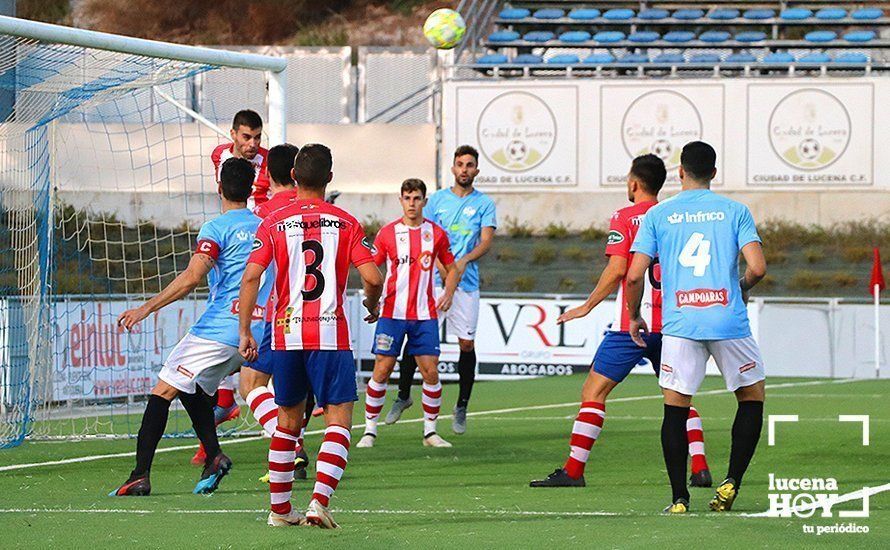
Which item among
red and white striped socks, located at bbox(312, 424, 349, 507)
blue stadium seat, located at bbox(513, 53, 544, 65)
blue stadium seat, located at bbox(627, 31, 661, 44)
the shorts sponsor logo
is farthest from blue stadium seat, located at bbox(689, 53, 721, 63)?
red and white striped socks, located at bbox(312, 424, 349, 507)

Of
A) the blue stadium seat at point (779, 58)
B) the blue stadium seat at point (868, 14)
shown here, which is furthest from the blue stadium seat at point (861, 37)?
the blue stadium seat at point (779, 58)

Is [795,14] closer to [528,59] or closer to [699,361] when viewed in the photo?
[528,59]

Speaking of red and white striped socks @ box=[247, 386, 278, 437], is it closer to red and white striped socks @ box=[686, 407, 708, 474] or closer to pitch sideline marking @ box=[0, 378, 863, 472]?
pitch sideline marking @ box=[0, 378, 863, 472]

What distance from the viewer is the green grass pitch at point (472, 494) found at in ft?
20.0

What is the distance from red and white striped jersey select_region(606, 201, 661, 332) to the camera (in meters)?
7.89

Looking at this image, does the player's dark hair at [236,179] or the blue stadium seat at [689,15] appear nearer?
the player's dark hair at [236,179]

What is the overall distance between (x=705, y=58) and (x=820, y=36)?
2865 mm

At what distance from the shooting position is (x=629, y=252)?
25.8 ft

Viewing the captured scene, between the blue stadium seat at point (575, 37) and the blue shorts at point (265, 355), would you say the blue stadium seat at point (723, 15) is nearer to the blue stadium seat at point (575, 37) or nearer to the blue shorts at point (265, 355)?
the blue stadium seat at point (575, 37)

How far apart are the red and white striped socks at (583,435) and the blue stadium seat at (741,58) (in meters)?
22.3

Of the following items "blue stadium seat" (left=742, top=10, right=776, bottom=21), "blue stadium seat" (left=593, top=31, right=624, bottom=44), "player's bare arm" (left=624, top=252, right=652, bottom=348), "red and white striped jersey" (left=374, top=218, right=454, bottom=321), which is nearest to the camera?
"player's bare arm" (left=624, top=252, right=652, bottom=348)

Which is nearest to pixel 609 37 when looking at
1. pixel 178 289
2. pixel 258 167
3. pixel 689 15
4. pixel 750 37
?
pixel 689 15

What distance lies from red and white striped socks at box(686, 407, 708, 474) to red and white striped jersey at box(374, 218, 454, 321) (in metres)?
2.84

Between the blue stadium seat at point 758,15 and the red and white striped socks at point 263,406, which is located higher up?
the blue stadium seat at point 758,15
